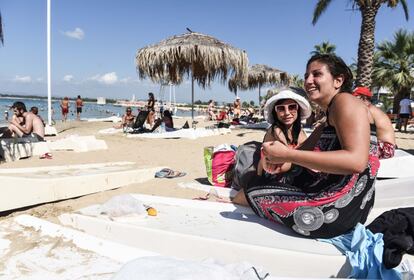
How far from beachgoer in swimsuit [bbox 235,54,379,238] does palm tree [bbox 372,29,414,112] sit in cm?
1830

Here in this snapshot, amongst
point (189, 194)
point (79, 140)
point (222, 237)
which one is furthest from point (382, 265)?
point (79, 140)

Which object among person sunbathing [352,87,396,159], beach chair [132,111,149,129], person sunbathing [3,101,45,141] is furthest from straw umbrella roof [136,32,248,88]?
person sunbathing [352,87,396,159]

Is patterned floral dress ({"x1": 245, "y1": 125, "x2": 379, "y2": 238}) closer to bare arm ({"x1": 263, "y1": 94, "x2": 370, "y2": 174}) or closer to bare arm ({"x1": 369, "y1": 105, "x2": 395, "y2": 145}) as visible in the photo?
bare arm ({"x1": 263, "y1": 94, "x2": 370, "y2": 174})

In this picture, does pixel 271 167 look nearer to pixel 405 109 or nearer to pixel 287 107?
pixel 287 107

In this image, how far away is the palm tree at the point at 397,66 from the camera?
1784cm

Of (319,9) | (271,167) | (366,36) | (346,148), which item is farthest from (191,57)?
(346,148)

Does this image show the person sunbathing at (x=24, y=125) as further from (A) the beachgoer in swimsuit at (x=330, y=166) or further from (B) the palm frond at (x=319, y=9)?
(B) the palm frond at (x=319, y=9)

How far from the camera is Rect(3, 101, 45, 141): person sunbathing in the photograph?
6551 millimetres

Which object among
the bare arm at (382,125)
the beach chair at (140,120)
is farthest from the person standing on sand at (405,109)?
the bare arm at (382,125)

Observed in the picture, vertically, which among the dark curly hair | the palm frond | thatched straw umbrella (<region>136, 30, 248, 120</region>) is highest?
the palm frond

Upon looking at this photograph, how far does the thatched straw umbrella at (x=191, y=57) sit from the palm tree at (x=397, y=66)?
11.4 metres

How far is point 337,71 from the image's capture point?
1.86 meters

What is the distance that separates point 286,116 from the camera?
2.54m

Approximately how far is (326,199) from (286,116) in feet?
2.70
